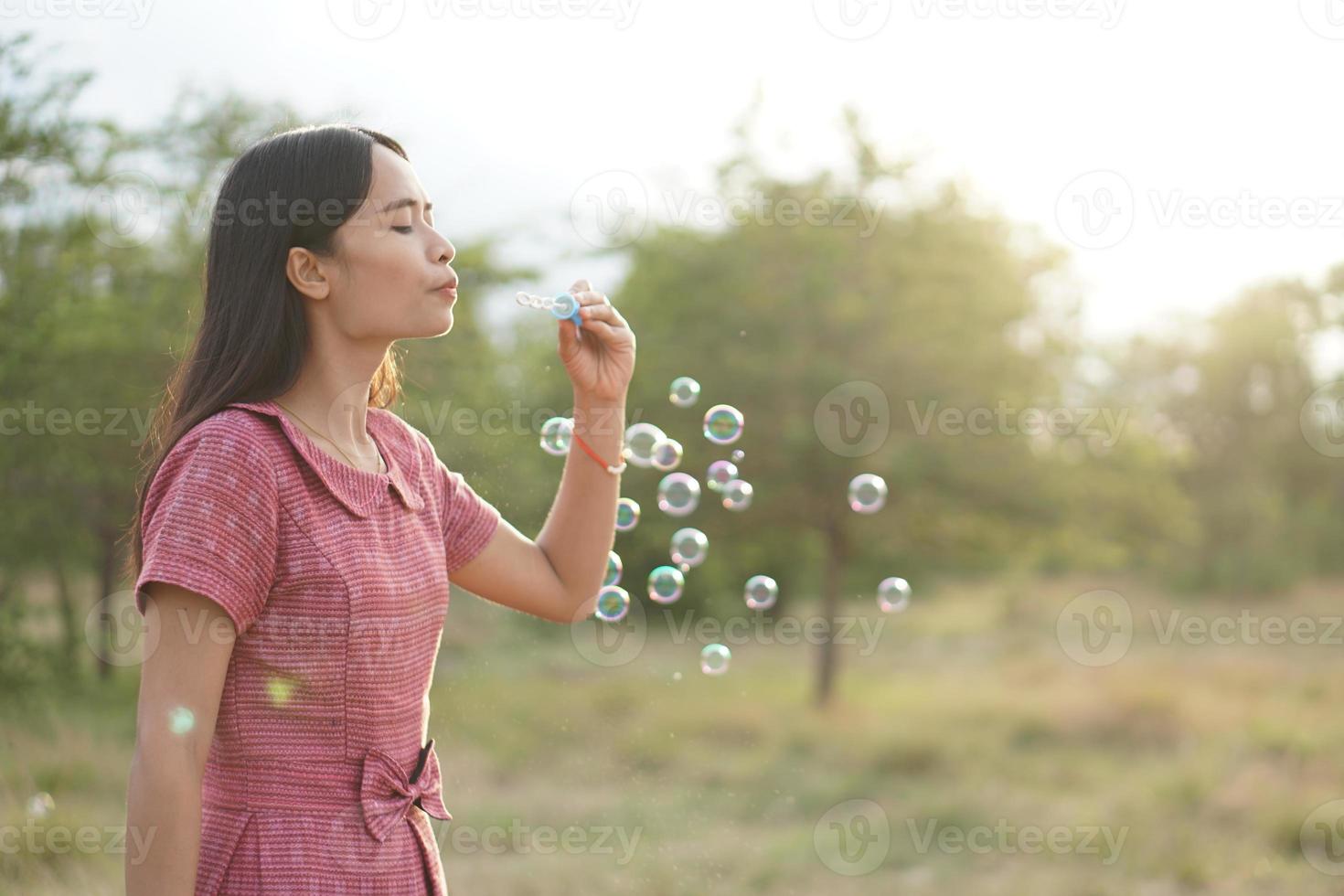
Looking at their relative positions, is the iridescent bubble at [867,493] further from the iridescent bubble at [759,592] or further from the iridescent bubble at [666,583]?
the iridescent bubble at [666,583]

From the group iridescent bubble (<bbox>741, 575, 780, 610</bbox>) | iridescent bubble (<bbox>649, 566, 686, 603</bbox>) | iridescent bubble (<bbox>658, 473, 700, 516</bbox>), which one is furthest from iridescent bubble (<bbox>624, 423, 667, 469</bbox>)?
iridescent bubble (<bbox>741, 575, 780, 610</bbox>)

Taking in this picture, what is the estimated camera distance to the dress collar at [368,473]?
1657 millimetres

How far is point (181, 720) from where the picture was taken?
1.49m

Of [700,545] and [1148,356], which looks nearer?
[700,545]

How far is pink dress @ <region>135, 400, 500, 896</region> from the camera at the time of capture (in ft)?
5.05

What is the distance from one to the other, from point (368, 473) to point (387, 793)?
0.44m

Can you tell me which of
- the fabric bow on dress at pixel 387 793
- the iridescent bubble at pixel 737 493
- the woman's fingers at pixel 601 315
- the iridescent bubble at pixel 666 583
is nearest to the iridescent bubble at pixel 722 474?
the iridescent bubble at pixel 737 493

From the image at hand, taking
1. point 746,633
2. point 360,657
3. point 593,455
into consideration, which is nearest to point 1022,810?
point 593,455

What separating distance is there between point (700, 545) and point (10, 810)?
12.0 ft

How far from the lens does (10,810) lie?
5.16 metres

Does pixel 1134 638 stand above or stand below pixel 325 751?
below

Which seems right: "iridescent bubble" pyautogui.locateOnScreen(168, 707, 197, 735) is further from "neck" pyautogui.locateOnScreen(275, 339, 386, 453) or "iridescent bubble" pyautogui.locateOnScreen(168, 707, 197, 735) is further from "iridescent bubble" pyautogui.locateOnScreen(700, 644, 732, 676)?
"iridescent bubble" pyautogui.locateOnScreen(700, 644, 732, 676)

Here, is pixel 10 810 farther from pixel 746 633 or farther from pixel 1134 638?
pixel 1134 638

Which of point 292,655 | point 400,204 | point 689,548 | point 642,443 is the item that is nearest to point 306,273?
point 400,204
